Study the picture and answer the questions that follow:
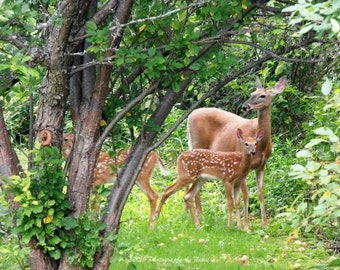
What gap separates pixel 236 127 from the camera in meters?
10.5

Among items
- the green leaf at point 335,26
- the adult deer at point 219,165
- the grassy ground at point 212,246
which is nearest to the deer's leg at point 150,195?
the grassy ground at point 212,246

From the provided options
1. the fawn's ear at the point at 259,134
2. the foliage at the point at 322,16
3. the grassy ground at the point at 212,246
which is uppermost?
the foliage at the point at 322,16

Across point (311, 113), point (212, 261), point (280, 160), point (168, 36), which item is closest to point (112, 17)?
point (168, 36)

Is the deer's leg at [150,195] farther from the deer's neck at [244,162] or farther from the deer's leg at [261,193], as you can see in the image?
the deer's leg at [261,193]

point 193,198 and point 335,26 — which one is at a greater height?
point 335,26

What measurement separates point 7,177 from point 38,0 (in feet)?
3.33

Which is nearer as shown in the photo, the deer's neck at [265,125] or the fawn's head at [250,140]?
the fawn's head at [250,140]

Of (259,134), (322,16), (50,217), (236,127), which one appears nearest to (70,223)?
(50,217)

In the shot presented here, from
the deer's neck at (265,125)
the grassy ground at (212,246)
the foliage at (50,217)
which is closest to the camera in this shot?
the foliage at (50,217)

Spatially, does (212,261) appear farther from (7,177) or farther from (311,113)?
(311,113)

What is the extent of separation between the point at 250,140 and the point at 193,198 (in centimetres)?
94

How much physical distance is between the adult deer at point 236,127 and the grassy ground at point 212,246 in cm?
45

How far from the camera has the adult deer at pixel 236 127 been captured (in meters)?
9.65

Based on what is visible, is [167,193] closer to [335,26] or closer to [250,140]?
[250,140]
